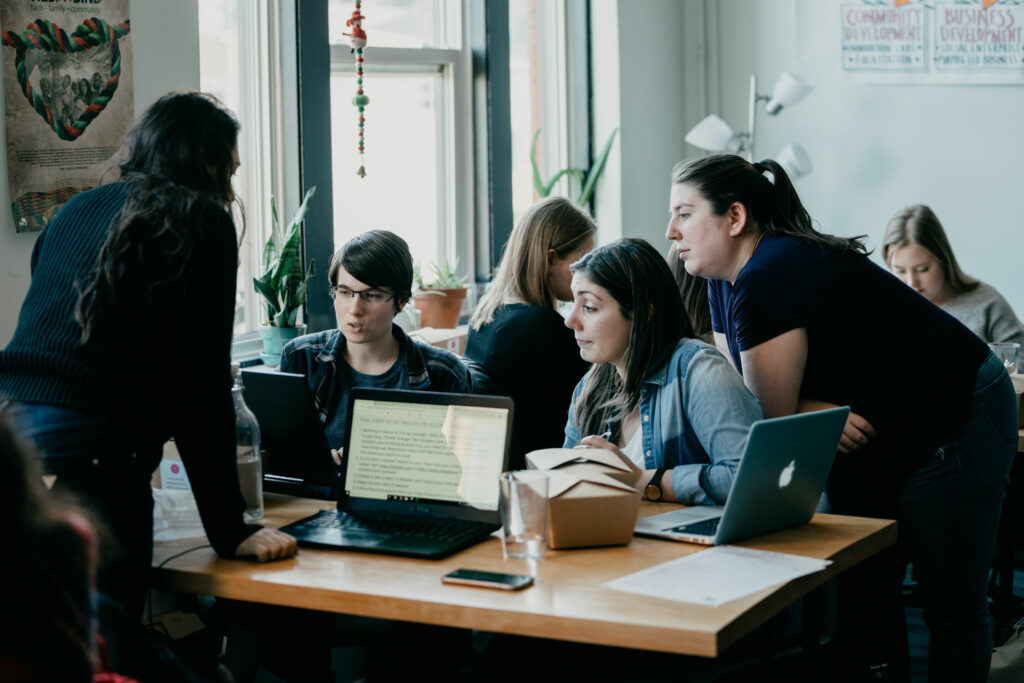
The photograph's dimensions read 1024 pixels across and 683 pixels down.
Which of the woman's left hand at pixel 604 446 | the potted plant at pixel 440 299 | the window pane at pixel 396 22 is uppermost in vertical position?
the window pane at pixel 396 22

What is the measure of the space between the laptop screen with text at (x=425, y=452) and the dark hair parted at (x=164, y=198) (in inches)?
19.0

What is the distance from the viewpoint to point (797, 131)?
5.58 m

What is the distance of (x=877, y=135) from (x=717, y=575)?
414cm

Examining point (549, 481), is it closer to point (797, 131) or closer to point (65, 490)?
point (65, 490)

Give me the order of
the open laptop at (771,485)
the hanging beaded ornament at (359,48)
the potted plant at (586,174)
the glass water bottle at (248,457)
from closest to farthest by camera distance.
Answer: the open laptop at (771,485), the glass water bottle at (248,457), the hanging beaded ornament at (359,48), the potted plant at (586,174)

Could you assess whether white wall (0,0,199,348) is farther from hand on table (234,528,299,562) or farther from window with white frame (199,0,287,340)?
hand on table (234,528,299,562)

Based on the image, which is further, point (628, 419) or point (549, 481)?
point (628, 419)

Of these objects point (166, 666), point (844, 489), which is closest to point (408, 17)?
point (844, 489)

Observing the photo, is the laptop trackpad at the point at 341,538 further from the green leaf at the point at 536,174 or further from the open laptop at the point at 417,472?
the green leaf at the point at 536,174

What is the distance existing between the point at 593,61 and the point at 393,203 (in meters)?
1.61

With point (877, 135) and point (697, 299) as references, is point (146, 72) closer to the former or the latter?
point (697, 299)

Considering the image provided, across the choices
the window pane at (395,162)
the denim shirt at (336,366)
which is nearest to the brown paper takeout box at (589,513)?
the denim shirt at (336,366)

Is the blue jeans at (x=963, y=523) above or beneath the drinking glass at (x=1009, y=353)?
beneath

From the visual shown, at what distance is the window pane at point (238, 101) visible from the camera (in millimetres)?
3574
